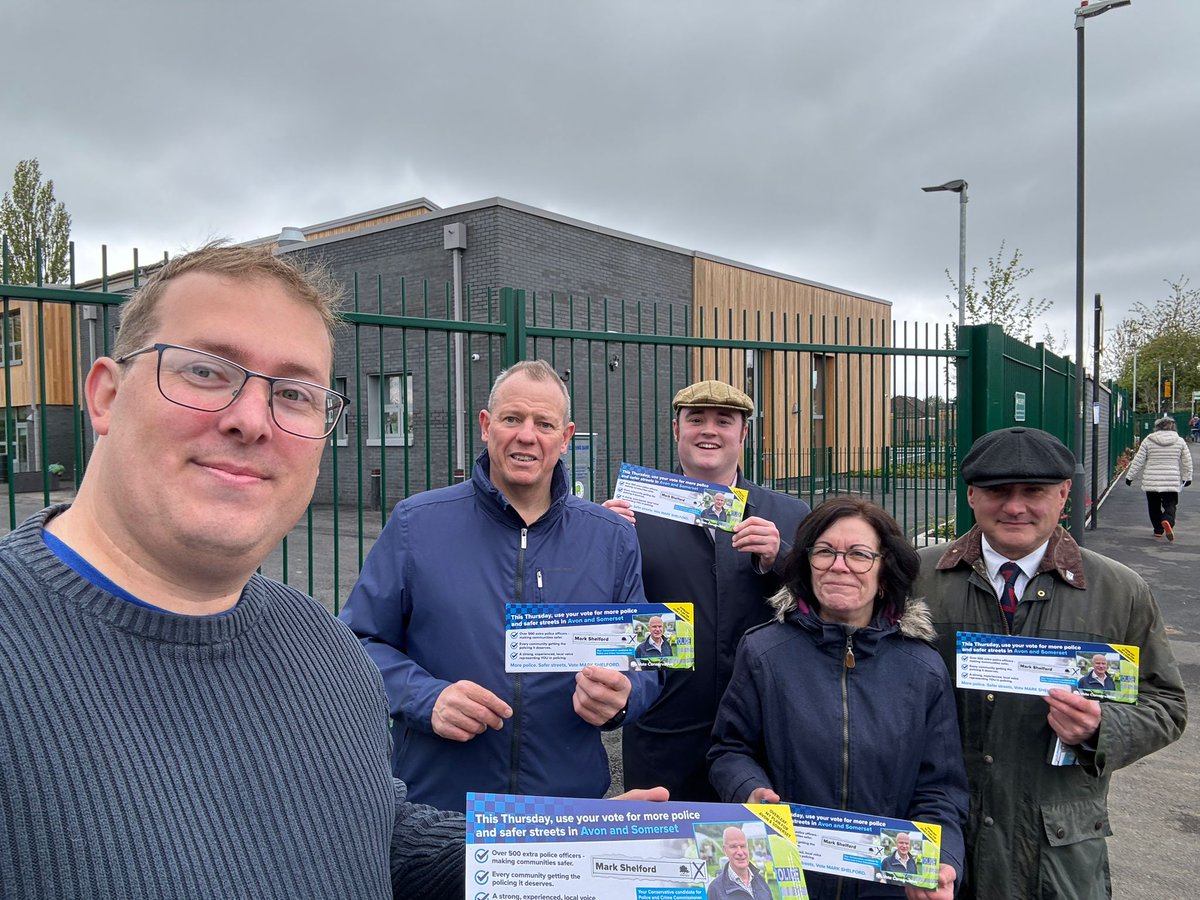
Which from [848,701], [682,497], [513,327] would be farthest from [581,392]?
[848,701]

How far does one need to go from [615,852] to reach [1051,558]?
1.70 m

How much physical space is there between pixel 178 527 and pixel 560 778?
1546 millimetres

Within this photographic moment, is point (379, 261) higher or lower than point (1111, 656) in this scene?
higher

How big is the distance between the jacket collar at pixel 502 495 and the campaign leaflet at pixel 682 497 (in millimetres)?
486

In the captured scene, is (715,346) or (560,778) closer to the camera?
(560,778)

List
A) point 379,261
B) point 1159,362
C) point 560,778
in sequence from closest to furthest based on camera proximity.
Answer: point 560,778, point 379,261, point 1159,362

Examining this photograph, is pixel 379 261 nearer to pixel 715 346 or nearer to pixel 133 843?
pixel 715 346

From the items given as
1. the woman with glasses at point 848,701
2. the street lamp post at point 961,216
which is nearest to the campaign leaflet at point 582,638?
the woman with glasses at point 848,701

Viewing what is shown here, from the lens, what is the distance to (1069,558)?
2354 mm

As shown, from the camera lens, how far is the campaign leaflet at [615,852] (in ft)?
4.71

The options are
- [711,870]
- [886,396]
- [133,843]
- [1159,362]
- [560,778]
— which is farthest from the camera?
[1159,362]

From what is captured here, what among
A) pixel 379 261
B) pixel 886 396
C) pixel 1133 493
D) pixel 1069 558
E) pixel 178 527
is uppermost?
pixel 379 261

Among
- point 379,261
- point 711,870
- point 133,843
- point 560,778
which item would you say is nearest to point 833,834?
point 711,870

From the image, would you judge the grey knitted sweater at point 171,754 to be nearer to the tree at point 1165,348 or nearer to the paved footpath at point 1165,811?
the paved footpath at point 1165,811
